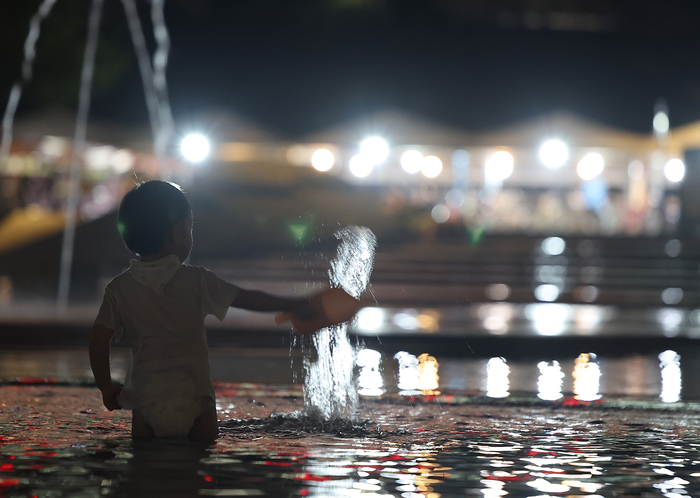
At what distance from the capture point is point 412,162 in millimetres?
28125

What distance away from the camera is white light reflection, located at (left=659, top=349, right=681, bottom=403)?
845cm

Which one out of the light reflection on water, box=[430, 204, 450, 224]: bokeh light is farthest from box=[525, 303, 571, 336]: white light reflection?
box=[430, 204, 450, 224]: bokeh light

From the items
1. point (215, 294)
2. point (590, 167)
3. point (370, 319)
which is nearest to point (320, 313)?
point (215, 294)

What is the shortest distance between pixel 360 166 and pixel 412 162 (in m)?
1.37

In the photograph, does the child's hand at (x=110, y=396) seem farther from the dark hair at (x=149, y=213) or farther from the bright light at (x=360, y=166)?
the bright light at (x=360, y=166)

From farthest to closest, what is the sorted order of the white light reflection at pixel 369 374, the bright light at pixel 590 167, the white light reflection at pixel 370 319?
the bright light at pixel 590 167
the white light reflection at pixel 370 319
the white light reflection at pixel 369 374

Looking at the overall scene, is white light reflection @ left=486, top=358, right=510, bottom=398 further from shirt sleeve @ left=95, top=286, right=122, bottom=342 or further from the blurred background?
shirt sleeve @ left=95, top=286, right=122, bottom=342

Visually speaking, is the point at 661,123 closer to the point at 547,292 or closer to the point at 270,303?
the point at 547,292

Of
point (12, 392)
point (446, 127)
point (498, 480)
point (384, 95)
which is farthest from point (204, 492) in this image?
point (384, 95)

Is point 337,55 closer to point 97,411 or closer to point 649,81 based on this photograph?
point 649,81

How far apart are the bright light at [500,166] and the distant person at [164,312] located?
24244mm

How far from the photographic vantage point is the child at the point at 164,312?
441cm

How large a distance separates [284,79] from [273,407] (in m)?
21.7

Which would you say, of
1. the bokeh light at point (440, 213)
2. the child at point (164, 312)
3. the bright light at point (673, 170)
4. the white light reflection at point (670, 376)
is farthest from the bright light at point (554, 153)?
the child at point (164, 312)
